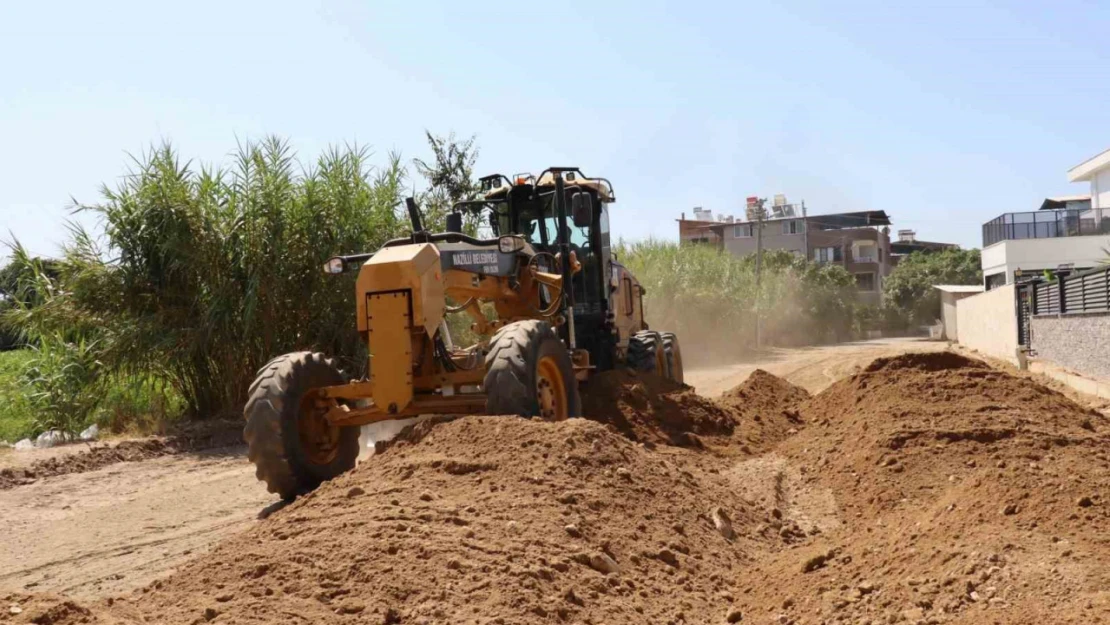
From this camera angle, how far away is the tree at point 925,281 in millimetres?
65000

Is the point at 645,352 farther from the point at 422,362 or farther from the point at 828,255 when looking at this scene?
the point at 828,255

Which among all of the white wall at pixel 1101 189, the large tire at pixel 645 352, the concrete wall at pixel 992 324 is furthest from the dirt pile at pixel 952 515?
the white wall at pixel 1101 189

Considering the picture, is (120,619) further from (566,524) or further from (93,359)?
(93,359)

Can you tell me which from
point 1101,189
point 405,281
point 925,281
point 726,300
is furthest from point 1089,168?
point 405,281

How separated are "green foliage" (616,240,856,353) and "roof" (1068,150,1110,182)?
46.3 ft

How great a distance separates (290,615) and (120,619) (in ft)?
2.16

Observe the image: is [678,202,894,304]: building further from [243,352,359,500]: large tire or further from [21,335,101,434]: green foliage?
[243,352,359,500]: large tire

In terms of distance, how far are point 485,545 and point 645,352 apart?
759cm

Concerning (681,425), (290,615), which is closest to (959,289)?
(681,425)

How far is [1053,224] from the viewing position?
38781 millimetres

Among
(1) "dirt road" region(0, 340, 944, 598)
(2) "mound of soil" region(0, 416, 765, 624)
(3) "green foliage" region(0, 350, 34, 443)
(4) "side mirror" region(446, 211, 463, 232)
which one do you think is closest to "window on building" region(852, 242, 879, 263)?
(3) "green foliage" region(0, 350, 34, 443)

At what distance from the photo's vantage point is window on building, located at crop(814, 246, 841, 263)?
80.4m

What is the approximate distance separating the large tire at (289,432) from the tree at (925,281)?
2407 inches

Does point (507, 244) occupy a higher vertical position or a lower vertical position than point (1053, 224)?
lower
